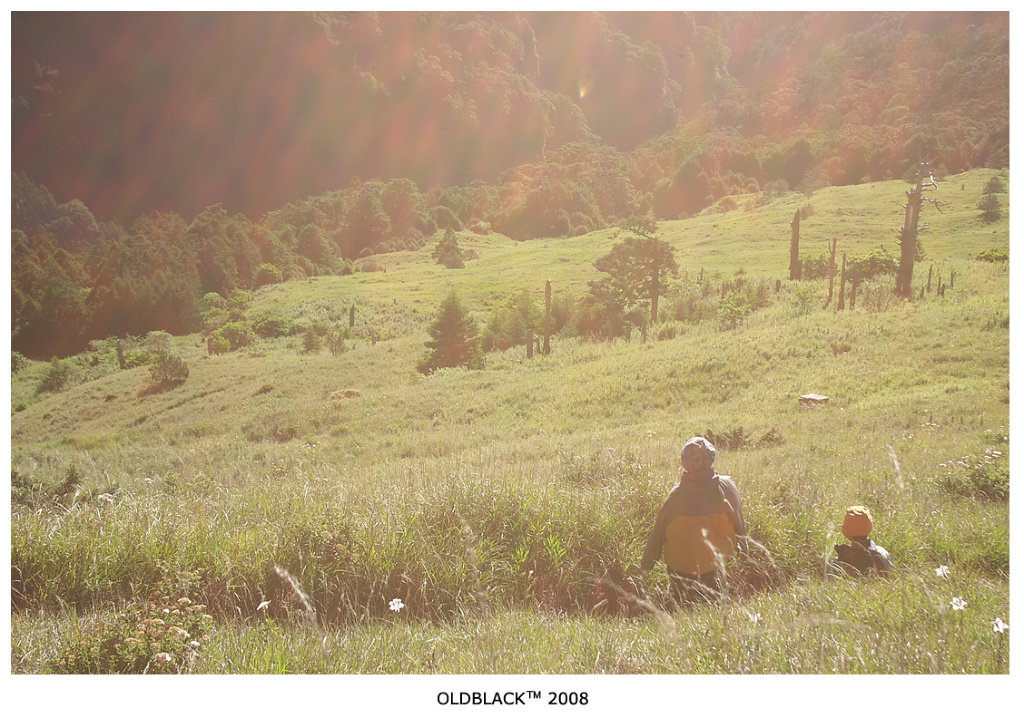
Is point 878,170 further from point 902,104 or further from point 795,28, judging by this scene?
point 795,28

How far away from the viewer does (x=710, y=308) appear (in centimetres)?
1031

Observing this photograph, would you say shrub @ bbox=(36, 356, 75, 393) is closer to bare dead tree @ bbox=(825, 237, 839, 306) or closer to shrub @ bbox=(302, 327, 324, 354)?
shrub @ bbox=(302, 327, 324, 354)

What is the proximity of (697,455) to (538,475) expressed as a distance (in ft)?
8.12

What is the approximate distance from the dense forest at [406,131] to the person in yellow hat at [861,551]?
5.49 m

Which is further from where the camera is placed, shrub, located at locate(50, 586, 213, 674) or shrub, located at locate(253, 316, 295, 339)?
shrub, located at locate(253, 316, 295, 339)

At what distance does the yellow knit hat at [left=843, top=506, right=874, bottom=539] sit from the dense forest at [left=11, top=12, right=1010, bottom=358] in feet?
17.9

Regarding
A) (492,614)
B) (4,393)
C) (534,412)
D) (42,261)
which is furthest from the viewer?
(534,412)

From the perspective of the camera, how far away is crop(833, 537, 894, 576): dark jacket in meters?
3.19

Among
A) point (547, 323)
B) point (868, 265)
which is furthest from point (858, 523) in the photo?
point (868, 265)

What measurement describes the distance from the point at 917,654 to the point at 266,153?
10.8 m

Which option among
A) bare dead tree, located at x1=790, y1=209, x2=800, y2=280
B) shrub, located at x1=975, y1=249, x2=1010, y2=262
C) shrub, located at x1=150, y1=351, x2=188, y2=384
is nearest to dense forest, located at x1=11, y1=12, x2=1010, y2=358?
shrub, located at x1=150, y1=351, x2=188, y2=384

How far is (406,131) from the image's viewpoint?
34.2 feet

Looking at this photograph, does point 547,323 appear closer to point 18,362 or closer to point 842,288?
point 842,288

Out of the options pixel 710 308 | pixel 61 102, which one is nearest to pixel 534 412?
pixel 710 308
